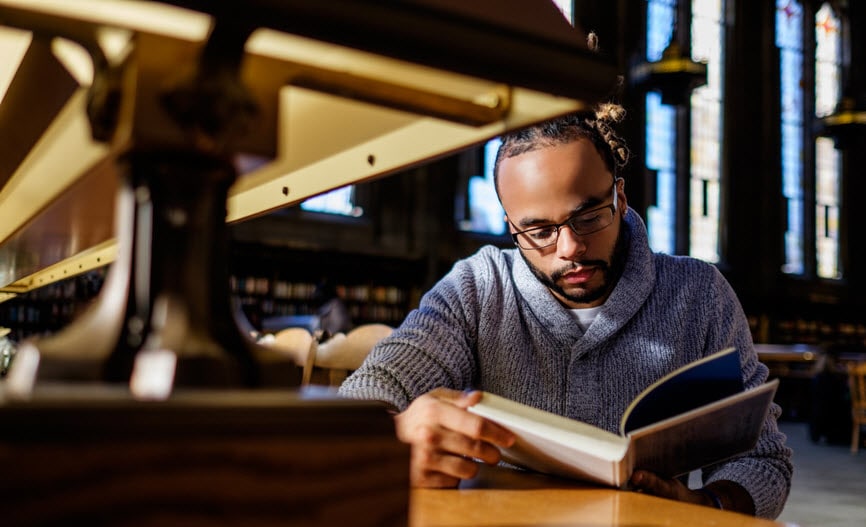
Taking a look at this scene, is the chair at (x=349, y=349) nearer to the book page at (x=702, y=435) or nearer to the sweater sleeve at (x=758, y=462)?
the sweater sleeve at (x=758, y=462)

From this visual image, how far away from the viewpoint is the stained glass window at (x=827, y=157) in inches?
593

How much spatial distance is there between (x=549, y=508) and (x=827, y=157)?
1634 cm

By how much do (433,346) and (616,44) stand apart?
12.3 m

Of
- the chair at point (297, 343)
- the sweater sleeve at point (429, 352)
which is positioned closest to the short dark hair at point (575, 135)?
the sweater sleeve at point (429, 352)

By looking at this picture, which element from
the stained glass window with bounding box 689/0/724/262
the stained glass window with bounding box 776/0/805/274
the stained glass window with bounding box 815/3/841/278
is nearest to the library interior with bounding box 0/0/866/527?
the stained glass window with bounding box 689/0/724/262

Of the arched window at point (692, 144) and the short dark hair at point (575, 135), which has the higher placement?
the arched window at point (692, 144)

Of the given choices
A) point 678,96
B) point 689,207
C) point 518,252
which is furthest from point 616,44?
point 518,252

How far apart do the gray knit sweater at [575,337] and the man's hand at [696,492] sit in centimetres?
17

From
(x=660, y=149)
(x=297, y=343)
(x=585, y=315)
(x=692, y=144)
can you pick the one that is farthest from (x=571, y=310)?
(x=692, y=144)

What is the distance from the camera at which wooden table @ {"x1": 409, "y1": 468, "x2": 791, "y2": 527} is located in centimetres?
70

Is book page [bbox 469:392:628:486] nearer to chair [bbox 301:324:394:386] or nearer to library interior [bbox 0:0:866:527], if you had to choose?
library interior [bbox 0:0:866:527]

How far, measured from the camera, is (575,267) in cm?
154

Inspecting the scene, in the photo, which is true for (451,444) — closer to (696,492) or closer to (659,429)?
(659,429)

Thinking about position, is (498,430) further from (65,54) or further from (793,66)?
(793,66)
